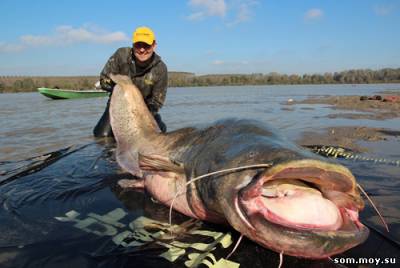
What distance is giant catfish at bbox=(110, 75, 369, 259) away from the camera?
1620 mm

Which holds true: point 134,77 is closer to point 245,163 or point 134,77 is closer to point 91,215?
point 91,215

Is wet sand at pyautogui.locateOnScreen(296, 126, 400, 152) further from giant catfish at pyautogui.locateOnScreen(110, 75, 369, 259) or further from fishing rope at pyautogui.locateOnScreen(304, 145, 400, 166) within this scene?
giant catfish at pyautogui.locateOnScreen(110, 75, 369, 259)

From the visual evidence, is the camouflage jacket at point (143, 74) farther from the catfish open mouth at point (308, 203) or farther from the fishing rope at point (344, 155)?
the catfish open mouth at point (308, 203)

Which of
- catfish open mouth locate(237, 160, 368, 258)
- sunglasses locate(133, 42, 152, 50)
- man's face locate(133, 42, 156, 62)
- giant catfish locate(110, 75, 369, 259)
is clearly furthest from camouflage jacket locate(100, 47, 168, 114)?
catfish open mouth locate(237, 160, 368, 258)

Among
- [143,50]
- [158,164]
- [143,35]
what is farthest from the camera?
[143,50]

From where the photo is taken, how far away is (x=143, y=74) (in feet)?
18.9

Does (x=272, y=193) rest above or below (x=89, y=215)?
above

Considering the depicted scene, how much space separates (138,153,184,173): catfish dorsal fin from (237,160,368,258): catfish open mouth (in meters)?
1.00

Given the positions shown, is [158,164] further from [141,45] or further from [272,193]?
[141,45]

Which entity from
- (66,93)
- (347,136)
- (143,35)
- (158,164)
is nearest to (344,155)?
(347,136)

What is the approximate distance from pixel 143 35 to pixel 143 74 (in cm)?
83

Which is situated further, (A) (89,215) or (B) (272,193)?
(A) (89,215)

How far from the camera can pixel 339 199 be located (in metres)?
1.76

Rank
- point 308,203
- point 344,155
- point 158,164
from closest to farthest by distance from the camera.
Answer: point 308,203 < point 158,164 < point 344,155
